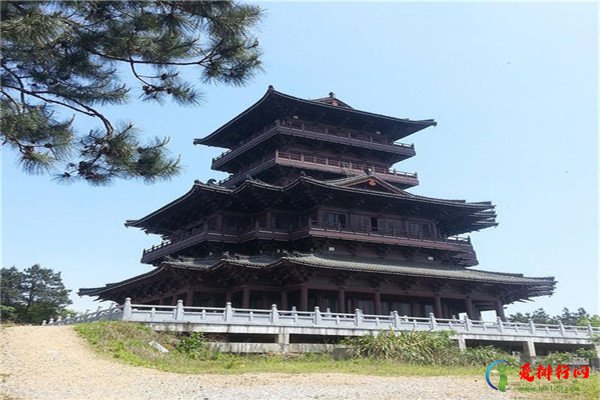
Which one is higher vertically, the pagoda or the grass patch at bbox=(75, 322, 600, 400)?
the pagoda

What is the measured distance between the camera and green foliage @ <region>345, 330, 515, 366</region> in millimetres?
21839

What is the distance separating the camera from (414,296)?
104 feet

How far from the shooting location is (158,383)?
13.6 metres

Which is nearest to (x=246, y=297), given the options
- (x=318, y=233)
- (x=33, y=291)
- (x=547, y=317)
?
(x=318, y=233)

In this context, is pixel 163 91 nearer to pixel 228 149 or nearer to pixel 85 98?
pixel 85 98

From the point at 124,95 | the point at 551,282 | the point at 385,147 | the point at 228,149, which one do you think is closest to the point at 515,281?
the point at 551,282

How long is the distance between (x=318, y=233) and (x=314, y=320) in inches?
284

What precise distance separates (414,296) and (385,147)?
13490 millimetres

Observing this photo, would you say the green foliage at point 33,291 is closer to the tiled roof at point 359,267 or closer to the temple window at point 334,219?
the tiled roof at point 359,267

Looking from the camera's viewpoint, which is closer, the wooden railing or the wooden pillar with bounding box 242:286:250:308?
the wooden pillar with bounding box 242:286:250:308

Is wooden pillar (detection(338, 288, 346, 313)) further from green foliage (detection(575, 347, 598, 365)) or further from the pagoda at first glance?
green foliage (detection(575, 347, 598, 365))

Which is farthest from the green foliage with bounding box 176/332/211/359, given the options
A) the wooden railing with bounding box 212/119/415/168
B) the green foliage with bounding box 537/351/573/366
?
the wooden railing with bounding box 212/119/415/168

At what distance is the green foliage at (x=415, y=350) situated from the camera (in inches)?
860

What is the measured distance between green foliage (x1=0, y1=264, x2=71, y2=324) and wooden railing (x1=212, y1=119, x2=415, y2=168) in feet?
115
